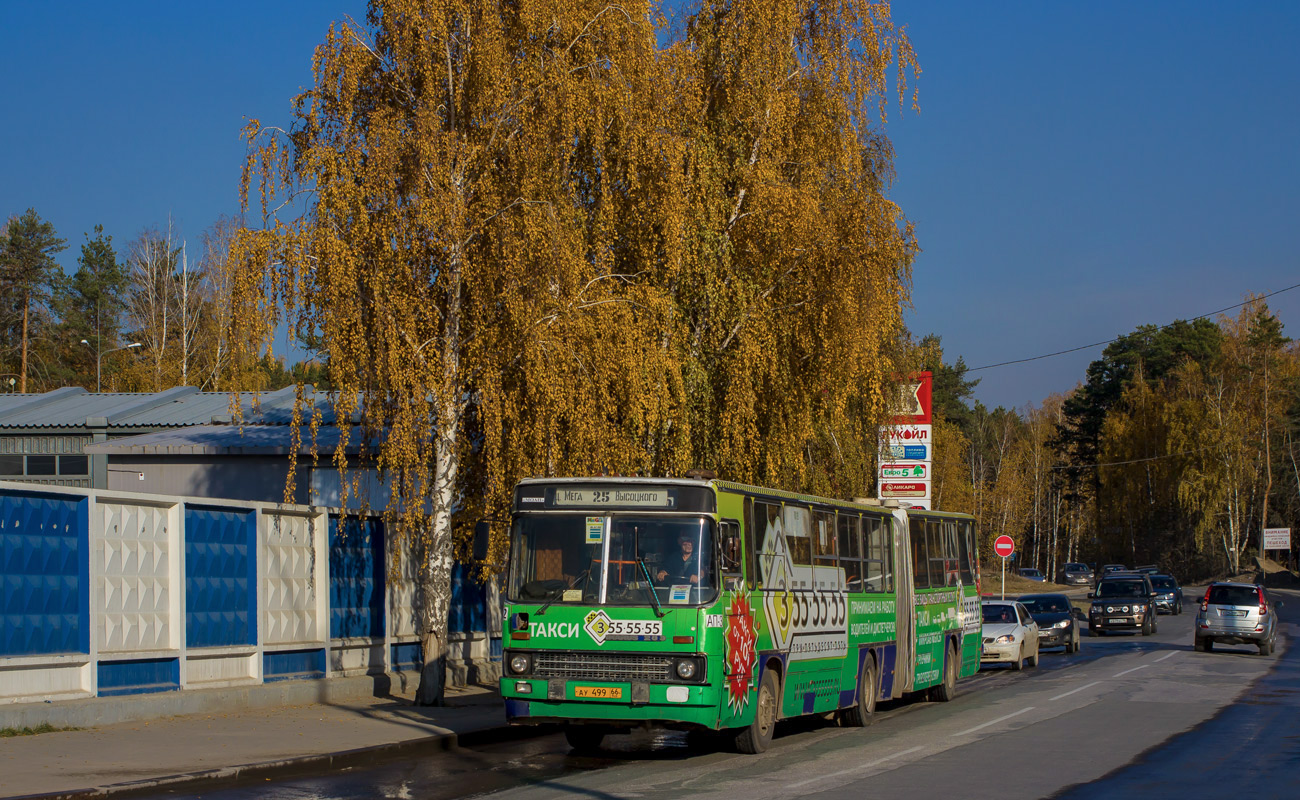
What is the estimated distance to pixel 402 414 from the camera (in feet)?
53.2

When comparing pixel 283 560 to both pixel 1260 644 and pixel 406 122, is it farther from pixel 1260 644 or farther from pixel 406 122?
pixel 1260 644

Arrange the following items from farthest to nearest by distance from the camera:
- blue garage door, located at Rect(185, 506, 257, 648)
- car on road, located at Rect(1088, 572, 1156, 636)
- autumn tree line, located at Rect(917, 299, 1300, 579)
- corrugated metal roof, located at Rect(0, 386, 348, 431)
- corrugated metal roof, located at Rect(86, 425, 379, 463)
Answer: autumn tree line, located at Rect(917, 299, 1300, 579), car on road, located at Rect(1088, 572, 1156, 636), corrugated metal roof, located at Rect(0, 386, 348, 431), corrugated metal roof, located at Rect(86, 425, 379, 463), blue garage door, located at Rect(185, 506, 257, 648)

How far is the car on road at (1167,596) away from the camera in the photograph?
57.2m

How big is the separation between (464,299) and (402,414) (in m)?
2.19

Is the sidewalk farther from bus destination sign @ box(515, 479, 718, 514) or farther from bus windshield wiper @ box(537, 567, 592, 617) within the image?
bus destination sign @ box(515, 479, 718, 514)

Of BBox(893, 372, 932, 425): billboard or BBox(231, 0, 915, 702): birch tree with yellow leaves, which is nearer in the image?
BBox(231, 0, 915, 702): birch tree with yellow leaves

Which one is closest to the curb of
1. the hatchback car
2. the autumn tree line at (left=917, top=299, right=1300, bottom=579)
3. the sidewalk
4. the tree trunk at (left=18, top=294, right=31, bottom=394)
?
the sidewalk

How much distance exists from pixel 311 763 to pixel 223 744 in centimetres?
131

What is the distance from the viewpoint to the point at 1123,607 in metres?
43.2

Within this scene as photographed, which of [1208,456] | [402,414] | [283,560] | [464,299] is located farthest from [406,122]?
[1208,456]

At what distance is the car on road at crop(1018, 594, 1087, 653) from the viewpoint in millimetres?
35156

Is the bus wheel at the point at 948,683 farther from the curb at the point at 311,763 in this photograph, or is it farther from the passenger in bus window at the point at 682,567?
the passenger in bus window at the point at 682,567

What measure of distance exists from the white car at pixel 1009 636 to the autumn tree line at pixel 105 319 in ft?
118

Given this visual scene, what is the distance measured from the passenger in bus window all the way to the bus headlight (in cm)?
161
